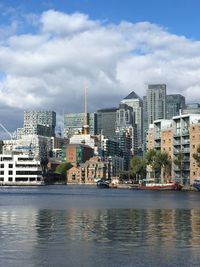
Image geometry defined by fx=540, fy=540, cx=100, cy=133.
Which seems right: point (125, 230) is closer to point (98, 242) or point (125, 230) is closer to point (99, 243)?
point (98, 242)

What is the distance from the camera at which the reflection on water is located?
117 ft

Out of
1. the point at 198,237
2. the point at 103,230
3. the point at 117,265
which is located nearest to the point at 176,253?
the point at 117,265

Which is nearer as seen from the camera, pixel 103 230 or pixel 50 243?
pixel 50 243

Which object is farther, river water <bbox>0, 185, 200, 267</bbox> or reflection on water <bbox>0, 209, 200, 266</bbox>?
reflection on water <bbox>0, 209, 200, 266</bbox>

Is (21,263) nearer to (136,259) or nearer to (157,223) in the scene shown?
(136,259)

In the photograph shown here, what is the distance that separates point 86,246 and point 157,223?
72.3ft

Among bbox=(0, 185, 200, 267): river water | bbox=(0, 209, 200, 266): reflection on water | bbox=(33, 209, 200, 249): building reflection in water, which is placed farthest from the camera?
bbox=(33, 209, 200, 249): building reflection in water

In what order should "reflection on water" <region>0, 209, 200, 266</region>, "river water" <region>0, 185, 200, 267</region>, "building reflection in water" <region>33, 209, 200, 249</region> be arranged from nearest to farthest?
1. "river water" <region>0, 185, 200, 267</region>
2. "reflection on water" <region>0, 209, 200, 266</region>
3. "building reflection in water" <region>33, 209, 200, 249</region>

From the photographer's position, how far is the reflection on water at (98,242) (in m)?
35.8

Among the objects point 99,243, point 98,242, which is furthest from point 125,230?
point 99,243

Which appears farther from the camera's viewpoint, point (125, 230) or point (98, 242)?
point (125, 230)

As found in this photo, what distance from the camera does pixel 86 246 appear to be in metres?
41.8

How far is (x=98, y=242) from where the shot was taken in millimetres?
44219

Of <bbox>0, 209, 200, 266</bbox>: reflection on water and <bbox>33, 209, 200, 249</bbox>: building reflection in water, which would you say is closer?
<bbox>0, 209, 200, 266</bbox>: reflection on water
